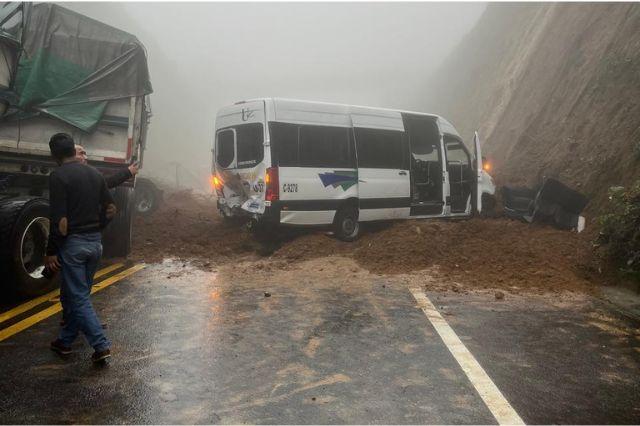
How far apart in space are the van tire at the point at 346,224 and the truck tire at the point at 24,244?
5.08 metres

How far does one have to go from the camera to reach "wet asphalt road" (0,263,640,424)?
290 centimetres

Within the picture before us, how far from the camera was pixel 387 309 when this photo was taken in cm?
522

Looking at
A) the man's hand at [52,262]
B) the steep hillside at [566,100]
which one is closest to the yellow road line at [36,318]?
the man's hand at [52,262]

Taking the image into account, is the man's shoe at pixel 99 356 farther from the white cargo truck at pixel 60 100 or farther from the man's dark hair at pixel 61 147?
the white cargo truck at pixel 60 100

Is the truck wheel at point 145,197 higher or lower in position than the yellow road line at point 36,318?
higher

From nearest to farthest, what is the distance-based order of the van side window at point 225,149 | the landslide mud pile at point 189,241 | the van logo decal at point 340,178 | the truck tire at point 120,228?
the truck tire at point 120,228
the landslide mud pile at point 189,241
the van logo decal at point 340,178
the van side window at point 225,149

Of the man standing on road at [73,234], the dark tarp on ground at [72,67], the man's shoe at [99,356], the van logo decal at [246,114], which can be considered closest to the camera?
the man's shoe at [99,356]

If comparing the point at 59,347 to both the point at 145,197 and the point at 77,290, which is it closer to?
the point at 77,290

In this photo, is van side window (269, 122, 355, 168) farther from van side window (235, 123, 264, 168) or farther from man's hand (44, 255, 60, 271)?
man's hand (44, 255, 60, 271)

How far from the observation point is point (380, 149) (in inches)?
378

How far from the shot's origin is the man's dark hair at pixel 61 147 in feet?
12.1

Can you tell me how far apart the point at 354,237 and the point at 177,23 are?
115787mm

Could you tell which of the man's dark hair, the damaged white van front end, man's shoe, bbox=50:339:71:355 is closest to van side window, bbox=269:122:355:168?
the damaged white van front end

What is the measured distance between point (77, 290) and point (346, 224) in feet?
20.4
